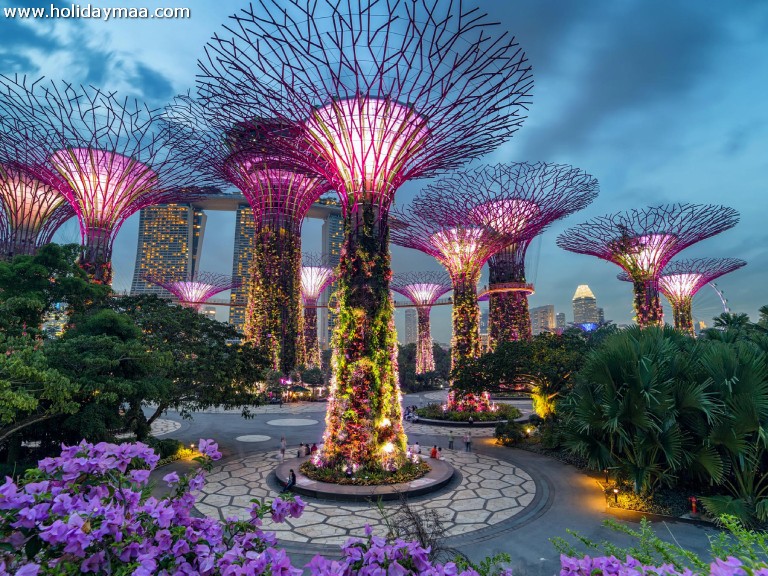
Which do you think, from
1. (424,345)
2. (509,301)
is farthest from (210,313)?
(509,301)

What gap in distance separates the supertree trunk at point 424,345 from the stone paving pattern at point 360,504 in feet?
119

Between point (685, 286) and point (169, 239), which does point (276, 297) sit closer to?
point (685, 286)

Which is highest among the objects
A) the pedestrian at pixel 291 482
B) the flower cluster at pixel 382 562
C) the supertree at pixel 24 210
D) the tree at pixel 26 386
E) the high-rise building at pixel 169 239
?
the high-rise building at pixel 169 239

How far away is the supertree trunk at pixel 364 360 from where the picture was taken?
13.2 meters

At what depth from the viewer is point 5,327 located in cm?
1163

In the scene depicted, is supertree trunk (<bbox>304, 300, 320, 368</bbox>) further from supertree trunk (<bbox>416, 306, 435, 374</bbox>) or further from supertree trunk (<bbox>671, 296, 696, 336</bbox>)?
supertree trunk (<bbox>671, 296, 696, 336</bbox>)

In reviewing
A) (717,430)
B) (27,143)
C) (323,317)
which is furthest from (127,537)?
(323,317)

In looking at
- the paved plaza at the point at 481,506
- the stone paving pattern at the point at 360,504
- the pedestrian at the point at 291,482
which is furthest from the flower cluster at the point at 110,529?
the pedestrian at the point at 291,482

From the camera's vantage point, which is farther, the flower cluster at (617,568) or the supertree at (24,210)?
the supertree at (24,210)

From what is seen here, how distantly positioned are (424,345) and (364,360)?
4039 centimetres

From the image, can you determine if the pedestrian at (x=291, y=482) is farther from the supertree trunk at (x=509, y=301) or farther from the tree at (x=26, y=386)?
the supertree trunk at (x=509, y=301)

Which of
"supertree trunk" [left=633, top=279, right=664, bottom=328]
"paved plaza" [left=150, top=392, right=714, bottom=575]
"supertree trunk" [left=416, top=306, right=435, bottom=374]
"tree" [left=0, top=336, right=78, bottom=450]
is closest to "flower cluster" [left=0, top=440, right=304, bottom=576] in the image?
"paved plaza" [left=150, top=392, right=714, bottom=575]

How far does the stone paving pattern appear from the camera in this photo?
9812 mm

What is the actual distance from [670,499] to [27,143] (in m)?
27.5
